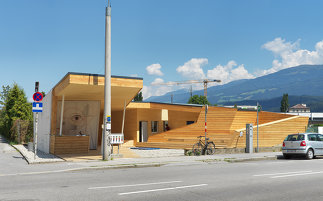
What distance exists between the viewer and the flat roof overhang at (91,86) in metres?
16.2

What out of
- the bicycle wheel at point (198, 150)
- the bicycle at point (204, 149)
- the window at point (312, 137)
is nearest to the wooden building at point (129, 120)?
the bicycle at point (204, 149)

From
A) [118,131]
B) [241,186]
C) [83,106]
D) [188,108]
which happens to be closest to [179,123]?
[188,108]

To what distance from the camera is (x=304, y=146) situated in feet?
56.2

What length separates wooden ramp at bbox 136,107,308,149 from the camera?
22.8 m

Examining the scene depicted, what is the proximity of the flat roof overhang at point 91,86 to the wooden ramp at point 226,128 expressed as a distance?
23.6 ft

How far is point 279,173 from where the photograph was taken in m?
11.3

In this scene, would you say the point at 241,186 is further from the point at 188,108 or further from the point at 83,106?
the point at 188,108

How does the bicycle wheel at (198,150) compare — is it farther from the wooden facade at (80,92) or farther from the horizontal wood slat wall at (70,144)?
the horizontal wood slat wall at (70,144)

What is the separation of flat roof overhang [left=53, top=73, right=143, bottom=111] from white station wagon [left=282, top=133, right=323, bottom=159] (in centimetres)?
843

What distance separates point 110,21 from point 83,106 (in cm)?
842

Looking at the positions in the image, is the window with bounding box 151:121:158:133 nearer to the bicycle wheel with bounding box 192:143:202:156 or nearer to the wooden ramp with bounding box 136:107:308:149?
the wooden ramp with bounding box 136:107:308:149

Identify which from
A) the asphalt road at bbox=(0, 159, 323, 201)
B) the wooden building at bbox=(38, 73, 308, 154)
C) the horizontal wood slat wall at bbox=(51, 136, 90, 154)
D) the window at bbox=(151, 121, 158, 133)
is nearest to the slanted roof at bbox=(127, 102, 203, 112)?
the wooden building at bbox=(38, 73, 308, 154)

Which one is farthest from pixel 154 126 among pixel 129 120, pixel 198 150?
pixel 198 150

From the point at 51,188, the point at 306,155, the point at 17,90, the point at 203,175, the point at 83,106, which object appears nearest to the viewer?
the point at 51,188
